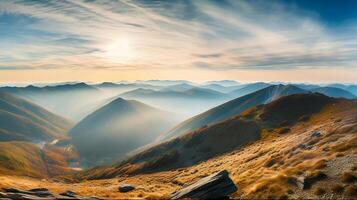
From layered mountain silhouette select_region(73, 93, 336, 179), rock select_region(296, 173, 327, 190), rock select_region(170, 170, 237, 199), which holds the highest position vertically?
rock select_region(296, 173, 327, 190)

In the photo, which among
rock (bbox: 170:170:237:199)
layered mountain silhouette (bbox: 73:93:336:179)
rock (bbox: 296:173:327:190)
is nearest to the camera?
rock (bbox: 296:173:327:190)

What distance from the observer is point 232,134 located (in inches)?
5881

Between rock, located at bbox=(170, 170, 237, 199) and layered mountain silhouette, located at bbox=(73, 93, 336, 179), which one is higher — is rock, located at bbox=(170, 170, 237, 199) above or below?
above

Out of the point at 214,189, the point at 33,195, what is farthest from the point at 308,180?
the point at 33,195

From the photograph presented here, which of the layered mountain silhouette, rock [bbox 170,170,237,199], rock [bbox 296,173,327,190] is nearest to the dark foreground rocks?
rock [bbox 170,170,237,199]

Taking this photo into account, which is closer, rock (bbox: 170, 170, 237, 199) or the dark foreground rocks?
rock (bbox: 170, 170, 237, 199)

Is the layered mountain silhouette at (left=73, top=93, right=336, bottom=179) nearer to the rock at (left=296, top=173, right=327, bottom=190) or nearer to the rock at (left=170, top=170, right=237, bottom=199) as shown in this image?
the rock at (left=170, top=170, right=237, bottom=199)

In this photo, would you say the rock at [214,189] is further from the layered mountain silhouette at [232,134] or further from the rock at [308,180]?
the layered mountain silhouette at [232,134]

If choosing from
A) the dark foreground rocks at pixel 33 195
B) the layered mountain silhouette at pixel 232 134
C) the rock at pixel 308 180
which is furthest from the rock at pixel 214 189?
the layered mountain silhouette at pixel 232 134

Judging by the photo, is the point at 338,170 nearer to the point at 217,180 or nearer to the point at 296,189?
the point at 296,189

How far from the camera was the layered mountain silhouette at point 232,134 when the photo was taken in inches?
5310

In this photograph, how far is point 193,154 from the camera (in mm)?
138500

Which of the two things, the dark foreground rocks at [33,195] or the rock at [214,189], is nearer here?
the rock at [214,189]

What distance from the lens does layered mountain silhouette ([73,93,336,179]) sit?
134875 millimetres
